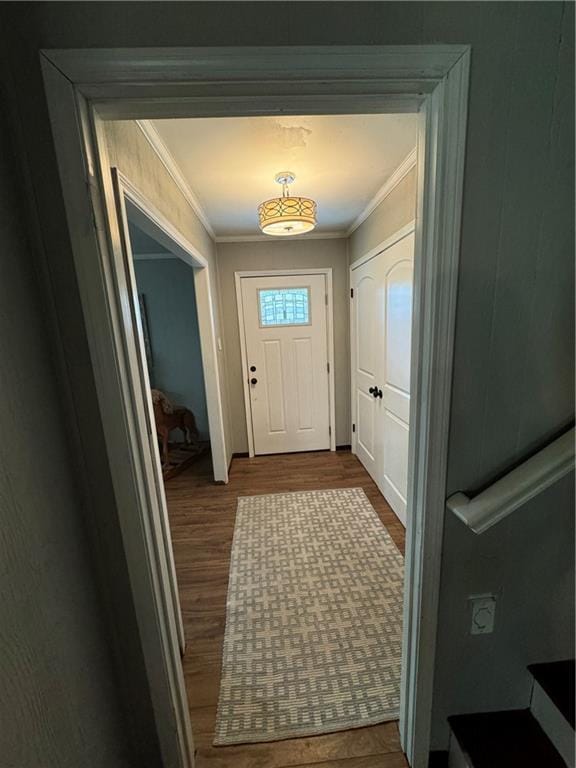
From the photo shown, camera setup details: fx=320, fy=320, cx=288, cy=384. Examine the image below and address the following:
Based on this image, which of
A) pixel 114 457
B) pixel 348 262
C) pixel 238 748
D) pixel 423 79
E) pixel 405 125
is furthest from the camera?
pixel 348 262

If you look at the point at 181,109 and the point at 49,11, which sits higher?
the point at 49,11

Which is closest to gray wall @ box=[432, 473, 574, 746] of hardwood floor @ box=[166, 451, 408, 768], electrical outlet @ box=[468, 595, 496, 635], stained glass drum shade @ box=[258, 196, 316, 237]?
electrical outlet @ box=[468, 595, 496, 635]

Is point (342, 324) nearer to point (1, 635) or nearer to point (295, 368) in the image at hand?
point (295, 368)

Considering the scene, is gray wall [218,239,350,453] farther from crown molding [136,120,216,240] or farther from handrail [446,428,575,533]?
handrail [446,428,575,533]

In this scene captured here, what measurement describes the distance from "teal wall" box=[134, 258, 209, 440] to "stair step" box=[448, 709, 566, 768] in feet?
11.9

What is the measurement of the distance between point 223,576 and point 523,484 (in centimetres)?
177

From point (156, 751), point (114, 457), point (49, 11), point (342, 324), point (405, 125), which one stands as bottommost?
point (156, 751)

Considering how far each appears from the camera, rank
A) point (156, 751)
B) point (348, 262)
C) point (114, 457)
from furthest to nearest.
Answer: point (348, 262), point (156, 751), point (114, 457)

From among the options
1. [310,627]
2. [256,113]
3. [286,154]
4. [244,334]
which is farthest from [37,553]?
[244,334]

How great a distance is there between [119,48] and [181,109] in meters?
0.14

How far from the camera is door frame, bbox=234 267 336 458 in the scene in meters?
3.32

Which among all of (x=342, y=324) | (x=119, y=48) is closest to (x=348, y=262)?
(x=342, y=324)

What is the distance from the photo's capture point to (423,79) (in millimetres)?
686

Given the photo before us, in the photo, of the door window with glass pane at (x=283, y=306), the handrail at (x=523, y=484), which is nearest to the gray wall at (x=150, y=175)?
the door window with glass pane at (x=283, y=306)
